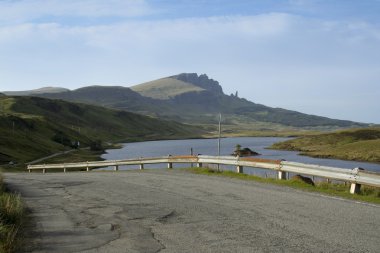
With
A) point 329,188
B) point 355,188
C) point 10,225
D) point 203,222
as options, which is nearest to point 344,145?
point 329,188

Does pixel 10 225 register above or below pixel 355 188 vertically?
below

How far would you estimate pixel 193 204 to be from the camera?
45.4 ft

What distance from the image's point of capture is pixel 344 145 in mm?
111250

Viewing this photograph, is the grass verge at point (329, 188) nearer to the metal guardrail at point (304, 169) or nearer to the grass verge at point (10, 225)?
the metal guardrail at point (304, 169)

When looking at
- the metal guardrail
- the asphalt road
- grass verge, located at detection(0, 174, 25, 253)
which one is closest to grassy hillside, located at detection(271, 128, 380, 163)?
the metal guardrail

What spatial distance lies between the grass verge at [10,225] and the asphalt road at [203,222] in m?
0.33

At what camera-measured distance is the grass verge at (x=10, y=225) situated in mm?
A: 8359

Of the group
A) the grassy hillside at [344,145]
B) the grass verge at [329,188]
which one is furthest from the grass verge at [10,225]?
the grassy hillside at [344,145]

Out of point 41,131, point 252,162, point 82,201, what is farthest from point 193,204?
point 41,131

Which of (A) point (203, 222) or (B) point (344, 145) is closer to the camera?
(A) point (203, 222)

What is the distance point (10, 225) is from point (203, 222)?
14.1 ft

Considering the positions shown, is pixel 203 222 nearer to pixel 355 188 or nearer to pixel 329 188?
pixel 355 188

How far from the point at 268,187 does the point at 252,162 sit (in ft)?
22.3

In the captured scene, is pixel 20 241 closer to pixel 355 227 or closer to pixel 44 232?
pixel 44 232
